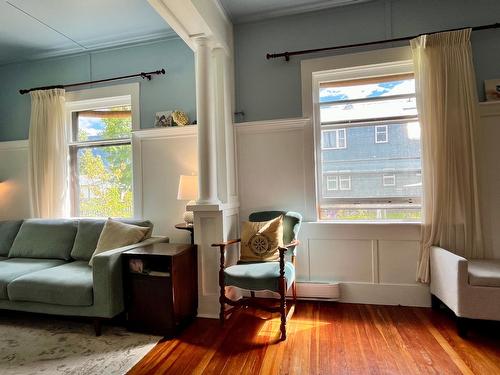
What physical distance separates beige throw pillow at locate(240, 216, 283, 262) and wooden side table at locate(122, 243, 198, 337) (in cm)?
55

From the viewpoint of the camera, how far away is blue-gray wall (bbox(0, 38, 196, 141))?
3.20 metres

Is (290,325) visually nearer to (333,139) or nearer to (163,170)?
(333,139)

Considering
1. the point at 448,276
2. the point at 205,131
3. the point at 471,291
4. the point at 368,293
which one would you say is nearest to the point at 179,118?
the point at 205,131

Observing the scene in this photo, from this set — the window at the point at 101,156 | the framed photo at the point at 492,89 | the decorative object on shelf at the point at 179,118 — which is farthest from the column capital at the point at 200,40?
the framed photo at the point at 492,89

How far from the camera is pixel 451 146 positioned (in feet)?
8.11

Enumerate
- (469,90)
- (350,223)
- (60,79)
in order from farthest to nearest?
1. (60,79)
2. (350,223)
3. (469,90)

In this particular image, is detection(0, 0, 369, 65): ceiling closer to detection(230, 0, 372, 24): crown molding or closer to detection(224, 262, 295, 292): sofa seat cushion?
detection(230, 0, 372, 24): crown molding

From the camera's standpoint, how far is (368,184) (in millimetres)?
2861

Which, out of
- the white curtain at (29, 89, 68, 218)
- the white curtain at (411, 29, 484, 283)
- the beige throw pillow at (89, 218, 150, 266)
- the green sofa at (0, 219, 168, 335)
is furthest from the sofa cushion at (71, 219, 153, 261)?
the white curtain at (411, 29, 484, 283)

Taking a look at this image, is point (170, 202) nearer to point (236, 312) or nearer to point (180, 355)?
point (236, 312)

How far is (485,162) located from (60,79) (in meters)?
4.79

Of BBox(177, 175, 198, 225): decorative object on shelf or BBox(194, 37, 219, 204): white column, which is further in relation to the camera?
BBox(177, 175, 198, 225): decorative object on shelf

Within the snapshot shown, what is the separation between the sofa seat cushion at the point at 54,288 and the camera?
7.15 ft

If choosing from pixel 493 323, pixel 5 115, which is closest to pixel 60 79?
pixel 5 115
